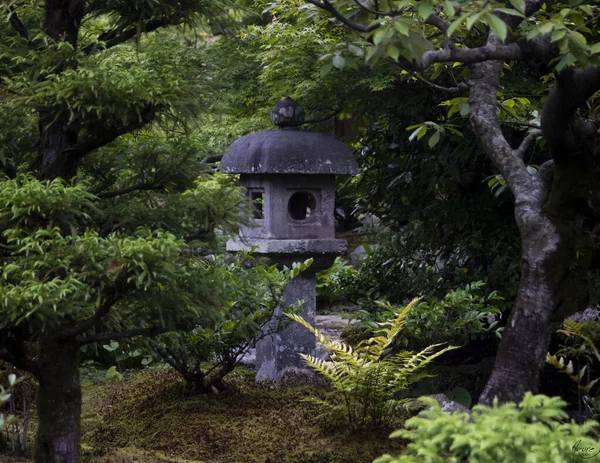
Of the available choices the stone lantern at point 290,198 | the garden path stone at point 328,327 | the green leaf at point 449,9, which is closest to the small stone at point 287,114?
the stone lantern at point 290,198

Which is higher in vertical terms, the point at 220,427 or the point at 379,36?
the point at 379,36

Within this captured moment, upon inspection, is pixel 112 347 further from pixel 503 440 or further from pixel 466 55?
pixel 503 440

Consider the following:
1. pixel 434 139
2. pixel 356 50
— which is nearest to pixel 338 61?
pixel 356 50

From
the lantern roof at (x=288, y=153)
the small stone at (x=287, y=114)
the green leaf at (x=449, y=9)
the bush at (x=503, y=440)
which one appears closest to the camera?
the bush at (x=503, y=440)

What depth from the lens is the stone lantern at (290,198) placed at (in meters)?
5.50

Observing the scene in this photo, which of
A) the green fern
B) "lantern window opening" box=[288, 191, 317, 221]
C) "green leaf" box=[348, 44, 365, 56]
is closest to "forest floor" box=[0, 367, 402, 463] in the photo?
the green fern

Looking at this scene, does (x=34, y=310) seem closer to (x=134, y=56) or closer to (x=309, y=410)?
(x=134, y=56)

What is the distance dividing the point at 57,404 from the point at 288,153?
8.52ft

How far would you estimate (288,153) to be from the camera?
546cm

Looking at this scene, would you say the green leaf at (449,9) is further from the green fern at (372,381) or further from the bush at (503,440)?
the green fern at (372,381)

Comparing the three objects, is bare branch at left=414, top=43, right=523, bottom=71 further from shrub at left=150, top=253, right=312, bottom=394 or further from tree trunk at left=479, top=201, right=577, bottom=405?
shrub at left=150, top=253, right=312, bottom=394

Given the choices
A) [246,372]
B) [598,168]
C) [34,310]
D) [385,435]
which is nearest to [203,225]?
[34,310]

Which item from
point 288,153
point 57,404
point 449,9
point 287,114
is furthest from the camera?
point 287,114

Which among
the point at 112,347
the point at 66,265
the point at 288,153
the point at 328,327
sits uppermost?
the point at 288,153
